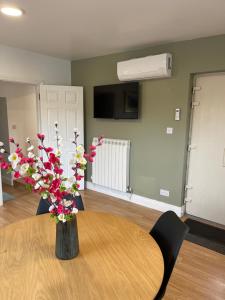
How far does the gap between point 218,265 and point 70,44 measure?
3237mm

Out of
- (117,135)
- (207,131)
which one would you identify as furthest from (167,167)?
(117,135)

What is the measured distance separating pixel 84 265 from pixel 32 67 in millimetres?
3348

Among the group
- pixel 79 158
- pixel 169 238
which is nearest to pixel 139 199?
pixel 169 238

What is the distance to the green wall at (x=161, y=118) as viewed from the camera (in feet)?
9.19

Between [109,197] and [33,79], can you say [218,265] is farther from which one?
[33,79]

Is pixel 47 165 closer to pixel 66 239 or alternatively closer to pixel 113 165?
pixel 66 239

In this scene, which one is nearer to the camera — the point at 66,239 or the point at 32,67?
the point at 66,239

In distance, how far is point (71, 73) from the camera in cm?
425

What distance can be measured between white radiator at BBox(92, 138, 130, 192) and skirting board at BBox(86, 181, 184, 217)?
6.0 inches

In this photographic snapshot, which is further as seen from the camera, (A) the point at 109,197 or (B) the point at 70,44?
(A) the point at 109,197

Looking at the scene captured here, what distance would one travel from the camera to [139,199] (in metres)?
3.62

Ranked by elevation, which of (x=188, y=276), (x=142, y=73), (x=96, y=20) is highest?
(x=96, y=20)

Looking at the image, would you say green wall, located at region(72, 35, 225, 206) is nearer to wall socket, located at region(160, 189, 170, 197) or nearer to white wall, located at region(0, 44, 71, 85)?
wall socket, located at region(160, 189, 170, 197)

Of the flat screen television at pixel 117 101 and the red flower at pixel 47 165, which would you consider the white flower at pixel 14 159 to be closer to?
the red flower at pixel 47 165
